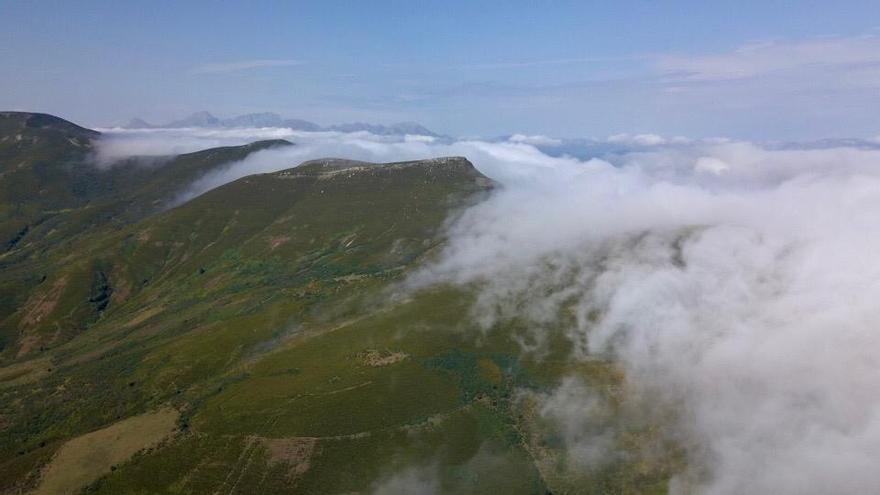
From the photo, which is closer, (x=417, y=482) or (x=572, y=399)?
(x=417, y=482)

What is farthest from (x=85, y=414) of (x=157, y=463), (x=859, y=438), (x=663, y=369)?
(x=859, y=438)

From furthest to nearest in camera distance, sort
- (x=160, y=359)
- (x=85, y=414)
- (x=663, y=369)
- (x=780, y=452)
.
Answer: (x=160, y=359) → (x=663, y=369) → (x=85, y=414) → (x=780, y=452)

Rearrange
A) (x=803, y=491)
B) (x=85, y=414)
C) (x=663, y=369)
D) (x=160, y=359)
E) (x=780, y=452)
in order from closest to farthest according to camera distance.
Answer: (x=803, y=491) → (x=780, y=452) → (x=85, y=414) → (x=663, y=369) → (x=160, y=359)

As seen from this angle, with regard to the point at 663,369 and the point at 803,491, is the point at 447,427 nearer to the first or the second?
the point at 663,369

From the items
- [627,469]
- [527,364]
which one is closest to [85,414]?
[527,364]

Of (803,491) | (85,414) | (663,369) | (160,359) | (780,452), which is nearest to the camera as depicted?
(803,491)

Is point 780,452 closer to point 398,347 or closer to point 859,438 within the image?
point 859,438

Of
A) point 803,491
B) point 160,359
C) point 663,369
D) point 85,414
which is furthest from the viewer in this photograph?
point 160,359

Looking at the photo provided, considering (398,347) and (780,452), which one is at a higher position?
(398,347)

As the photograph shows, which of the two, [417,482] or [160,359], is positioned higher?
[160,359]
